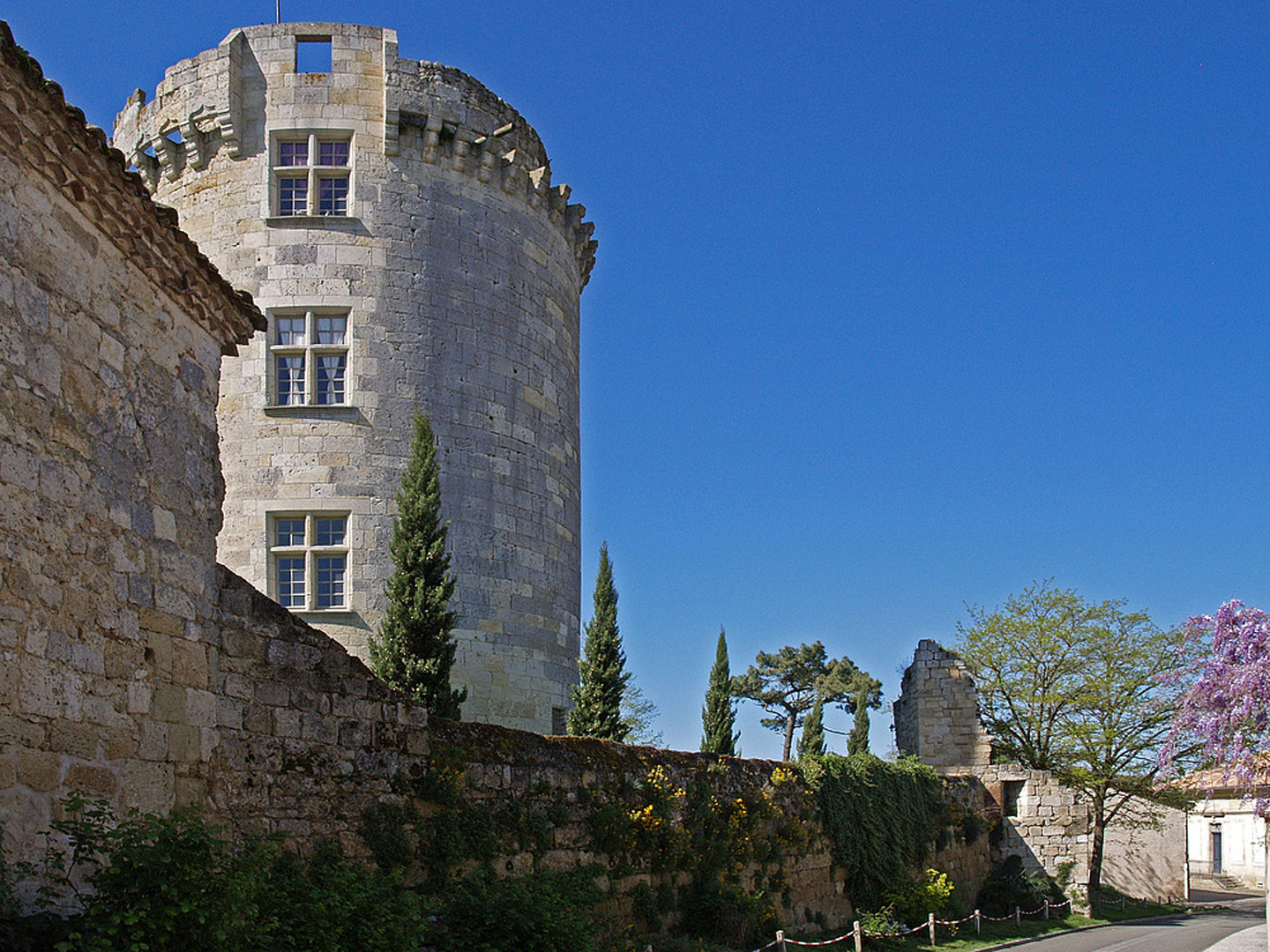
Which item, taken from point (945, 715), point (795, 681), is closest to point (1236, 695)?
point (945, 715)

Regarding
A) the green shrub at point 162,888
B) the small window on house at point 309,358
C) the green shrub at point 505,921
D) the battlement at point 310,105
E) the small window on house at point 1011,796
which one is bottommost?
the small window on house at point 1011,796

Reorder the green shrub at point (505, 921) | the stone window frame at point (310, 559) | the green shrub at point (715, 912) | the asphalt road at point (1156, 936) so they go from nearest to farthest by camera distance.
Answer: the green shrub at point (505, 921), the green shrub at point (715, 912), the stone window frame at point (310, 559), the asphalt road at point (1156, 936)

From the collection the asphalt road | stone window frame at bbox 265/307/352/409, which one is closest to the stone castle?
the asphalt road

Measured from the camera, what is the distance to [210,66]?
19609 mm

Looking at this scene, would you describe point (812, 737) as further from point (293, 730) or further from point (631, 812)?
point (293, 730)

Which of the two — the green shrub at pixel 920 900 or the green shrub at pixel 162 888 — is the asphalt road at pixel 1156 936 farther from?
the green shrub at pixel 162 888

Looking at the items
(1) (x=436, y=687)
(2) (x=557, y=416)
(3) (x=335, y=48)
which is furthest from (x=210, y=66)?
(1) (x=436, y=687)

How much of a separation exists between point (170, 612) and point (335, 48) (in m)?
14.4

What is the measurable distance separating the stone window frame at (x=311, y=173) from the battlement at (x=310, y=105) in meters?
0.20

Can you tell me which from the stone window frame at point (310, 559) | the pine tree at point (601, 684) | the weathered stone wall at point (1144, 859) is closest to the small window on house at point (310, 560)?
the stone window frame at point (310, 559)

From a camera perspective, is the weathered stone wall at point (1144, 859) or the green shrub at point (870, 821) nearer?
the green shrub at point (870, 821)

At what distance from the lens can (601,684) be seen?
2000 cm

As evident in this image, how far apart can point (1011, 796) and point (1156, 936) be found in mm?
5690

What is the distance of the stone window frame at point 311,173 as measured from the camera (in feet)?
63.9
